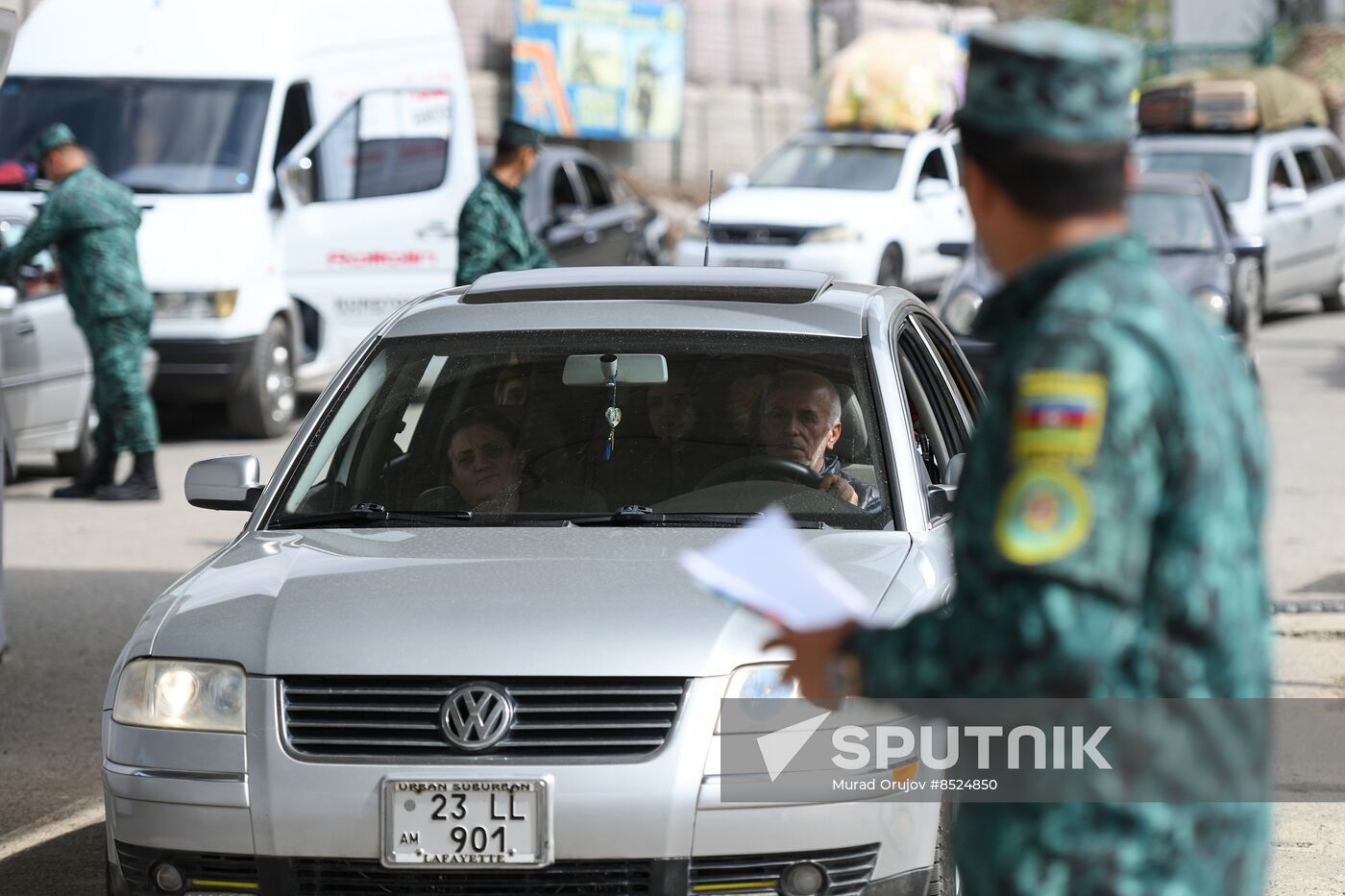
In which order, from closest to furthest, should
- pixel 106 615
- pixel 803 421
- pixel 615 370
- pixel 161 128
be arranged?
pixel 803 421
pixel 615 370
pixel 106 615
pixel 161 128

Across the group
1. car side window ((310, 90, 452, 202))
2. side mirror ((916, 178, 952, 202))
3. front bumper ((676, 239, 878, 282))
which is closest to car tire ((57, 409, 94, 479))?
car side window ((310, 90, 452, 202))

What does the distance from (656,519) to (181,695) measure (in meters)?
1.20

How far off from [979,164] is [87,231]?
9479 mm

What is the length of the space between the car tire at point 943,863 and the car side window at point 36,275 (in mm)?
8365

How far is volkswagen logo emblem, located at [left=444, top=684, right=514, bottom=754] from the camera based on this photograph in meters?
3.75

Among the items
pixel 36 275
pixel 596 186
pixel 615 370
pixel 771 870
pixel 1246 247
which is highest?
pixel 615 370

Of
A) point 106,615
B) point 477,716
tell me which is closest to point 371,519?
point 477,716

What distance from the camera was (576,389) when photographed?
5117 mm

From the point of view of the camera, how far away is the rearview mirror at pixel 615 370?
5.05 m

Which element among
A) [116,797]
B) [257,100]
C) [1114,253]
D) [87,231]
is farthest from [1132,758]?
[257,100]

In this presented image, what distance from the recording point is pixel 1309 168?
65.1 ft

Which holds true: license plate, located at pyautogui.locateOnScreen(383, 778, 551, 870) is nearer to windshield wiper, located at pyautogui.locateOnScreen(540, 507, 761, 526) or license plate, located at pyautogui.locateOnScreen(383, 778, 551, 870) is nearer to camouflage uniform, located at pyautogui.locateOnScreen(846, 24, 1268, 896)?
windshield wiper, located at pyautogui.locateOnScreen(540, 507, 761, 526)
